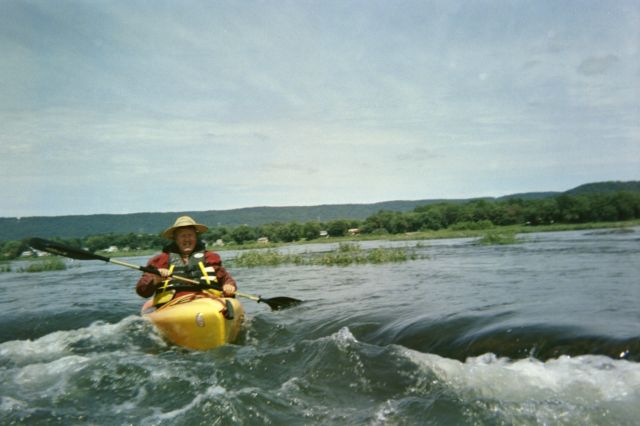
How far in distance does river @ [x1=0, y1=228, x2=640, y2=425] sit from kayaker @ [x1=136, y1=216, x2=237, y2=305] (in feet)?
2.46

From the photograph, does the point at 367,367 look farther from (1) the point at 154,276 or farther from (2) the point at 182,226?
(2) the point at 182,226

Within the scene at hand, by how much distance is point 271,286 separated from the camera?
17766 millimetres

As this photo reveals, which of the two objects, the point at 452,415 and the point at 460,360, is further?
the point at 460,360

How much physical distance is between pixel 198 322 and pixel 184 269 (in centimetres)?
172

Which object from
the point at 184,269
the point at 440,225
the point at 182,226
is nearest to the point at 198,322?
the point at 184,269

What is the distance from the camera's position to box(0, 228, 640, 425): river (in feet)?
16.2

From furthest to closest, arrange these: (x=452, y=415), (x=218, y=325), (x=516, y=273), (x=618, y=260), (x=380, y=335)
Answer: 1. (x=618, y=260)
2. (x=516, y=273)
3. (x=380, y=335)
4. (x=218, y=325)
5. (x=452, y=415)

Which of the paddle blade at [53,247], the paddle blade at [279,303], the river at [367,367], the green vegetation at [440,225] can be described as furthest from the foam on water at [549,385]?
the green vegetation at [440,225]

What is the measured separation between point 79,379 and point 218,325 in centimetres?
204

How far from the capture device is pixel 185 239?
9.27m

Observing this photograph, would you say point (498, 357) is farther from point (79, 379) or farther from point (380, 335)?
point (79, 379)

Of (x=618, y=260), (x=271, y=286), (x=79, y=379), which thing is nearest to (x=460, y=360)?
(x=79, y=379)

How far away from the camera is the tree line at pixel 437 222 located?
A: 55469mm

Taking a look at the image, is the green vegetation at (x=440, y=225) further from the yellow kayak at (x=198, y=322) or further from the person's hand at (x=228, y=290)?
the yellow kayak at (x=198, y=322)
